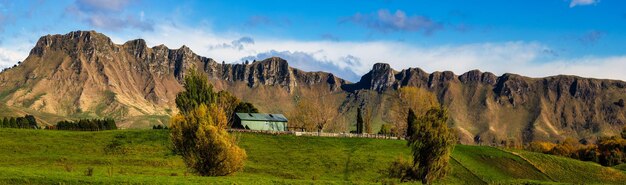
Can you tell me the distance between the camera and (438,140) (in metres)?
59.7

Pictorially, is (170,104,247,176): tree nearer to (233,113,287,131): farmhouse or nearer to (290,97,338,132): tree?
(233,113,287,131): farmhouse

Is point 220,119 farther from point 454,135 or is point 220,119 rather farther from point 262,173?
point 454,135

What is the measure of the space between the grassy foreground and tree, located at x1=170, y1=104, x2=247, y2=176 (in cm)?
518

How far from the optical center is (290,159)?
8706 cm

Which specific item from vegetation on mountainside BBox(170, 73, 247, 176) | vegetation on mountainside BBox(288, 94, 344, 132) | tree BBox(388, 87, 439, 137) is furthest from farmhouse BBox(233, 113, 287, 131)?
vegetation on mountainside BBox(170, 73, 247, 176)

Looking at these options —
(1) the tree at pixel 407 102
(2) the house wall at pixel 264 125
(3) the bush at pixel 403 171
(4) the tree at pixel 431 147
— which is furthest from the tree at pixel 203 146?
(1) the tree at pixel 407 102

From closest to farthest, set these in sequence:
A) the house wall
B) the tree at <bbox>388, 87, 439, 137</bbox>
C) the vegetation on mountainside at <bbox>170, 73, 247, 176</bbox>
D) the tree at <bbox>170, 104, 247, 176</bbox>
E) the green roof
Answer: the vegetation on mountainside at <bbox>170, 73, 247, 176</bbox> < the tree at <bbox>170, 104, 247, 176</bbox> < the house wall < the green roof < the tree at <bbox>388, 87, 439, 137</bbox>

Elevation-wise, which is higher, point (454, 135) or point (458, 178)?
point (454, 135)

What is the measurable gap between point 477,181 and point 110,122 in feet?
323

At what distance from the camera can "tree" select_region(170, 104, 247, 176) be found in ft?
188

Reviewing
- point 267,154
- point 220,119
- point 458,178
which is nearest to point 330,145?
point 267,154

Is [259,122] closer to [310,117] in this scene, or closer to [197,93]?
[310,117]

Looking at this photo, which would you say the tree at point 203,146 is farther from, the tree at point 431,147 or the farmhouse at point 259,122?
the farmhouse at point 259,122

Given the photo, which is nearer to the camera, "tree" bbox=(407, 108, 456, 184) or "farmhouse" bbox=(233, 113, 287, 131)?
"tree" bbox=(407, 108, 456, 184)
